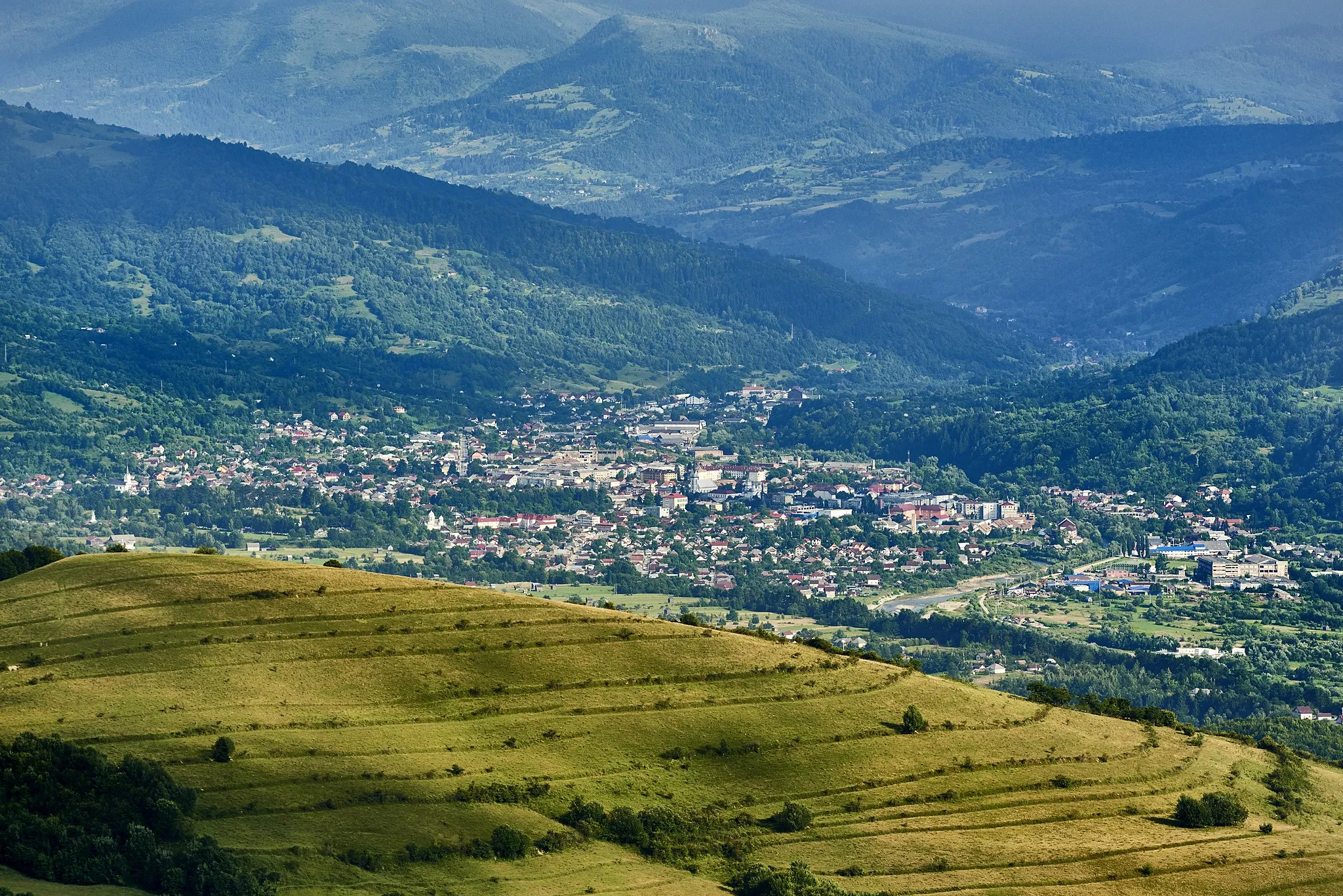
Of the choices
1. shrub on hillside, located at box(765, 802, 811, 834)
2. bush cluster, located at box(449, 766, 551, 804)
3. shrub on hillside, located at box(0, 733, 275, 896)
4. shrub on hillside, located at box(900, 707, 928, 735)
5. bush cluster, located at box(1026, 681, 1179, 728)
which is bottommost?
bush cluster, located at box(1026, 681, 1179, 728)

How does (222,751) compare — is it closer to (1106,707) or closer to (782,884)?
(782,884)

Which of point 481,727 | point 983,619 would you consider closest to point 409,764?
point 481,727

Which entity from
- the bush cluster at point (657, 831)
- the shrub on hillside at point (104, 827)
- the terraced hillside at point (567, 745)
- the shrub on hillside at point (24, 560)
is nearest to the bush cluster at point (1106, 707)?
the terraced hillside at point (567, 745)

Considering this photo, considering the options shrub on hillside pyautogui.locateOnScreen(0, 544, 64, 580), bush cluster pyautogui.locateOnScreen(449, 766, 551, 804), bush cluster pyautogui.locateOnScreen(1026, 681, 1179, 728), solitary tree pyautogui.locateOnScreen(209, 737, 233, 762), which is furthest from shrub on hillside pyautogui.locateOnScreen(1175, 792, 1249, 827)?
shrub on hillside pyautogui.locateOnScreen(0, 544, 64, 580)

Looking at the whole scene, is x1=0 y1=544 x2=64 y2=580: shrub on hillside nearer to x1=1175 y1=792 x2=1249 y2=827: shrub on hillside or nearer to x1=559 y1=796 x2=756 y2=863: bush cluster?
x1=559 y1=796 x2=756 y2=863: bush cluster

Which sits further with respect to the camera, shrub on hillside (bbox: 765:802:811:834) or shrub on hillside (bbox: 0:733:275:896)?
shrub on hillside (bbox: 765:802:811:834)

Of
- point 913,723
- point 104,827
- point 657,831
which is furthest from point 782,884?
point 104,827
